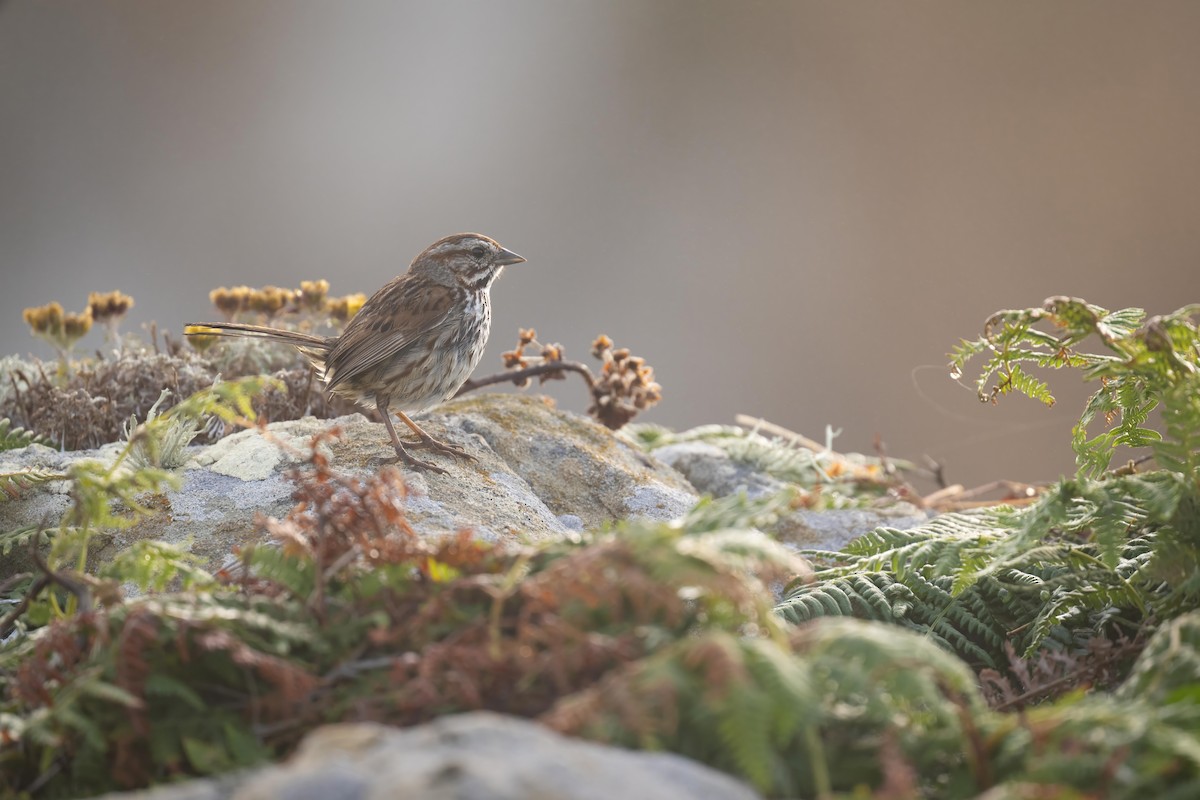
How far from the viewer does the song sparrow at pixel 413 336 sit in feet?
10.0

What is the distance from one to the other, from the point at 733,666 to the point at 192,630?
2.17ft

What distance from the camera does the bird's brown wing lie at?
3053 mm

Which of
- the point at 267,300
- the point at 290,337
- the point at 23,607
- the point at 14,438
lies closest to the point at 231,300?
the point at 267,300

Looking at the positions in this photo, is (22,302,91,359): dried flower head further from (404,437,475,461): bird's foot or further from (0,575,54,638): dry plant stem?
(0,575,54,638): dry plant stem

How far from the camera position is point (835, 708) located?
1097mm

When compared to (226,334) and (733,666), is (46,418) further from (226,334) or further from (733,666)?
(733,666)

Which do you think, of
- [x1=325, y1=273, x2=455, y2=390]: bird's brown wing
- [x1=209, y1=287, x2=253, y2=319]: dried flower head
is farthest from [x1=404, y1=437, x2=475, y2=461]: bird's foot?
[x1=209, y1=287, x2=253, y2=319]: dried flower head

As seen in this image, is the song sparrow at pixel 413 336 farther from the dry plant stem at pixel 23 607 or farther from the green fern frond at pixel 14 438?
the dry plant stem at pixel 23 607

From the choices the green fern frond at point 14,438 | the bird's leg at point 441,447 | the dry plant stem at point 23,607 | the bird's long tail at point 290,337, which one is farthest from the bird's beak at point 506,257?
the dry plant stem at point 23,607

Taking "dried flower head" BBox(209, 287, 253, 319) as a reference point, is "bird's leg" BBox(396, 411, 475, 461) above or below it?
below

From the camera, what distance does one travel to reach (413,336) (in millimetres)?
3160

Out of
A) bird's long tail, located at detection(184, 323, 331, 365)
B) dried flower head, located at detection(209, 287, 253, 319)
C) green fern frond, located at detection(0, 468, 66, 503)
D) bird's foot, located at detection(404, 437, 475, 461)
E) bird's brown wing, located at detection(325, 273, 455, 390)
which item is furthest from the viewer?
dried flower head, located at detection(209, 287, 253, 319)

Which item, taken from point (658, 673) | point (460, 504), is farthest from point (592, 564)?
point (460, 504)

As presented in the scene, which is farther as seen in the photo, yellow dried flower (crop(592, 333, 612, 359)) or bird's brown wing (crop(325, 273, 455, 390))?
yellow dried flower (crop(592, 333, 612, 359))
